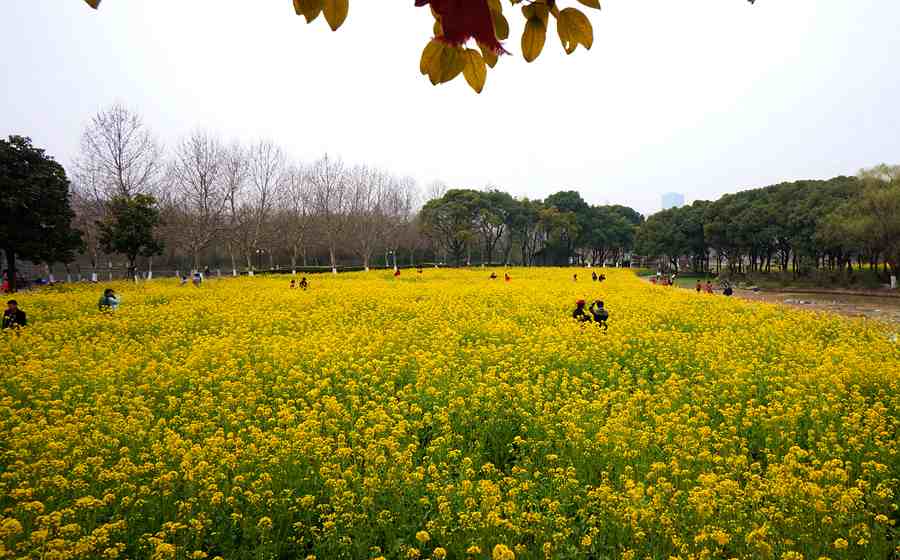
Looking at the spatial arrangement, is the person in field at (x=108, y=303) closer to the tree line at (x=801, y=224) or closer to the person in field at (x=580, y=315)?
the person in field at (x=580, y=315)

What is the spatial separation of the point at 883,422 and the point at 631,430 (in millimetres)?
2877

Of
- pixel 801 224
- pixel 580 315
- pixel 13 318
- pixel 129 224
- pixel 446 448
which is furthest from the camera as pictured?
pixel 801 224

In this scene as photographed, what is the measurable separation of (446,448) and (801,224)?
42.4 metres

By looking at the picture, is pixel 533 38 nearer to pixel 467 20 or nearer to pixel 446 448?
pixel 467 20

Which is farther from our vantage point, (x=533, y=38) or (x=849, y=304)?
(x=849, y=304)

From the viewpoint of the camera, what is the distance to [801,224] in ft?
124

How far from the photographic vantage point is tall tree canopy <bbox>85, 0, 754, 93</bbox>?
893mm

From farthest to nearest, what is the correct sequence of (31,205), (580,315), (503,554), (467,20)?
(31,205) < (580,315) < (503,554) < (467,20)

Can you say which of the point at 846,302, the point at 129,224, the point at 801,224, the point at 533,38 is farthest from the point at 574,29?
the point at 801,224

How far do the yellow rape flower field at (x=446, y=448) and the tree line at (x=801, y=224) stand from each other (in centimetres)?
2437

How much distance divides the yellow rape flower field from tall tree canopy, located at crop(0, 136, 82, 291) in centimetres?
1624

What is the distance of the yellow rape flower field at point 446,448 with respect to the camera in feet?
12.1

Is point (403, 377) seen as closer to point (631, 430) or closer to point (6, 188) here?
point (631, 430)

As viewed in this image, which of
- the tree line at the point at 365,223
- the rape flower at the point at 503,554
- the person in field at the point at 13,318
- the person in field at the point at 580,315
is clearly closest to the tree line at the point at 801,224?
the tree line at the point at 365,223
